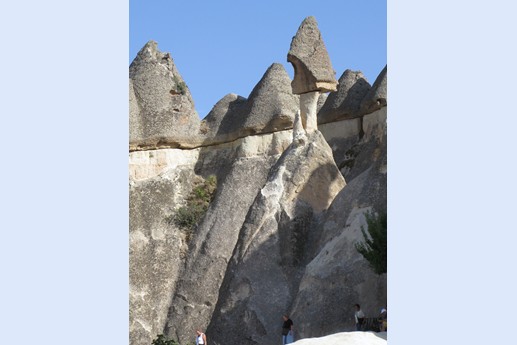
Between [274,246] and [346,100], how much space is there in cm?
615

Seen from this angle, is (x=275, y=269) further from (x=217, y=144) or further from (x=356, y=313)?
(x=217, y=144)

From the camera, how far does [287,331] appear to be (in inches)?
701

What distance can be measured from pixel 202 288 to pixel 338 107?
17.2 feet

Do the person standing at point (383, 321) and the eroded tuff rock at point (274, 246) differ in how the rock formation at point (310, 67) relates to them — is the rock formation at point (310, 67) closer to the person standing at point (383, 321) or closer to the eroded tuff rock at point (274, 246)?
the eroded tuff rock at point (274, 246)

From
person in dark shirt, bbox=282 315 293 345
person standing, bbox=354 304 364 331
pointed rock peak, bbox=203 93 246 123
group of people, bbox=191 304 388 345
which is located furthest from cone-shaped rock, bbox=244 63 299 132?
person standing, bbox=354 304 364 331

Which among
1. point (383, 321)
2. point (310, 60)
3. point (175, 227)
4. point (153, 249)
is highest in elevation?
point (310, 60)

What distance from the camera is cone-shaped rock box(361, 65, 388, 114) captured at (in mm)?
23719

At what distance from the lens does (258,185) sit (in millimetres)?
24031

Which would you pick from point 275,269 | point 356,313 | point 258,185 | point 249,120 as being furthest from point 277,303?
point 249,120

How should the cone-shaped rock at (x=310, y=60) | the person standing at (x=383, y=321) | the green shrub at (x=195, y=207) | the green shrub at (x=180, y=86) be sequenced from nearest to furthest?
the person standing at (x=383, y=321) < the cone-shaped rock at (x=310, y=60) < the green shrub at (x=195, y=207) < the green shrub at (x=180, y=86)

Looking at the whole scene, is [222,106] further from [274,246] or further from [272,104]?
[274,246]

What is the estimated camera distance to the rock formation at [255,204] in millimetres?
18328

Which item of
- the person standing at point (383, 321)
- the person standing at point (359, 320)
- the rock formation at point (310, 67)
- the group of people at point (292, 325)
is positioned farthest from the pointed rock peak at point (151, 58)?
the person standing at point (383, 321)

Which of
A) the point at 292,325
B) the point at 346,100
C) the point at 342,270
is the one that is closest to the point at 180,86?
the point at 346,100
